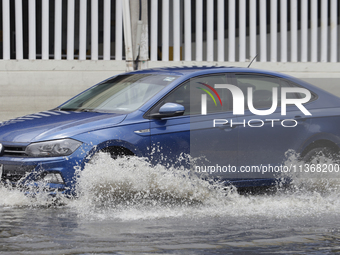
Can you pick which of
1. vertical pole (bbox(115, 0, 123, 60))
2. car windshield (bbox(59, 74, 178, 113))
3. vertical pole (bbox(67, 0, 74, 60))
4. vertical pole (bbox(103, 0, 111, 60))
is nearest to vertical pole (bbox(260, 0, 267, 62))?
vertical pole (bbox(115, 0, 123, 60))

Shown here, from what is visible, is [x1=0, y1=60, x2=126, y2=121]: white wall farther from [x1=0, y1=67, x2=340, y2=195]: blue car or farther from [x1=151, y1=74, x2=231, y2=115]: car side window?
[x1=151, y1=74, x2=231, y2=115]: car side window

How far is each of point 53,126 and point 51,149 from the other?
0.95 ft

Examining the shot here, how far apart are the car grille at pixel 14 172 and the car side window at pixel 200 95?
5.13ft

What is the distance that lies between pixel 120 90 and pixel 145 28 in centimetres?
561

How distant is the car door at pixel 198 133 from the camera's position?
212 inches

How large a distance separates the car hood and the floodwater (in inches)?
14.6

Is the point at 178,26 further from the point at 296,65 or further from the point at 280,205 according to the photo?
the point at 280,205

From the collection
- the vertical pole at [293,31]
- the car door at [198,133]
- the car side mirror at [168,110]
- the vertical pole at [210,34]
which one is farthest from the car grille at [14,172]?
the vertical pole at [293,31]

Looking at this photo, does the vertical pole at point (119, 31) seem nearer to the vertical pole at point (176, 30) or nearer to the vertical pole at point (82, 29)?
the vertical pole at point (82, 29)

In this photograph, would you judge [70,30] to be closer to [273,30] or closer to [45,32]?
[45,32]

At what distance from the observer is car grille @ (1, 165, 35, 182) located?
498 centimetres

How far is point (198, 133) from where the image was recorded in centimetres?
553

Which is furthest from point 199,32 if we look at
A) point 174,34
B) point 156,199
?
point 156,199

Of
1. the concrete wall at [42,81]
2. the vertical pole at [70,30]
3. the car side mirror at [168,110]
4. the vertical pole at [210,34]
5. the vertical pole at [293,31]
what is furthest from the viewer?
the vertical pole at [293,31]
